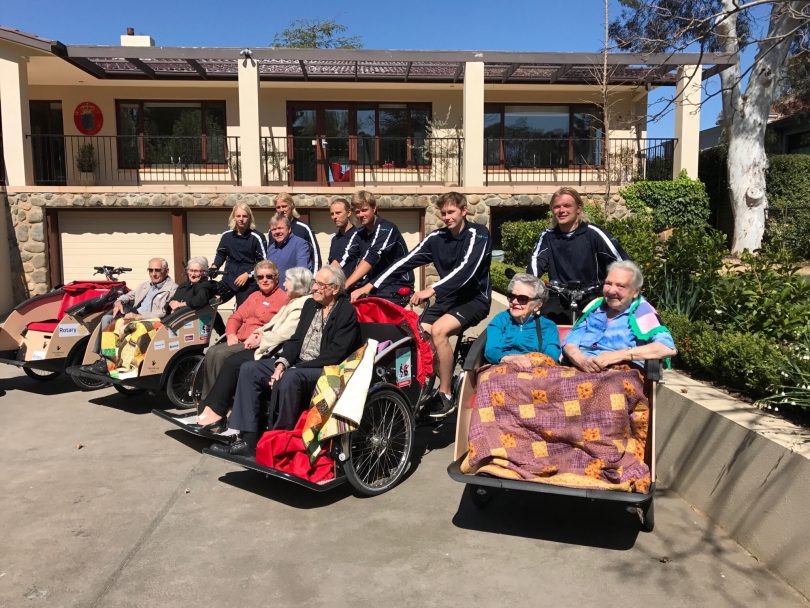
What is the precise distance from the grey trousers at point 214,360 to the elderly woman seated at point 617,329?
107 inches

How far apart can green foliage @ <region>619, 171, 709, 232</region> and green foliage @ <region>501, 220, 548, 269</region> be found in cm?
304

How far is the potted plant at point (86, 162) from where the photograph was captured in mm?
16031

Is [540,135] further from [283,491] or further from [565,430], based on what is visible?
[565,430]

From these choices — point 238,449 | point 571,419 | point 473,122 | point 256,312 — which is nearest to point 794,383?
point 571,419

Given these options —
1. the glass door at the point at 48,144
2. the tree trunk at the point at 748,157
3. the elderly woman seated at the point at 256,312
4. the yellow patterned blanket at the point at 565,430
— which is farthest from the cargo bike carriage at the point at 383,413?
the glass door at the point at 48,144

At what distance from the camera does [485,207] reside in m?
14.6

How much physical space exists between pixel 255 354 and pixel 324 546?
1778 mm

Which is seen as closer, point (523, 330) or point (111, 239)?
point (523, 330)

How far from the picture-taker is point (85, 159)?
16047 mm

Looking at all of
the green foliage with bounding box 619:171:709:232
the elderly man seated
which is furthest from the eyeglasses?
the green foliage with bounding box 619:171:709:232

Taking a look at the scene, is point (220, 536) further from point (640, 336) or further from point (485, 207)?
point (485, 207)

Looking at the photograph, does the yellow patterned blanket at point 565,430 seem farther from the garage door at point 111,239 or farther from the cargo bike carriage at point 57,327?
the garage door at point 111,239

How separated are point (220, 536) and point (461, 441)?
58.1 inches

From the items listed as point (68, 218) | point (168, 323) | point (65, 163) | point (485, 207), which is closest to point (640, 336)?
point (168, 323)
